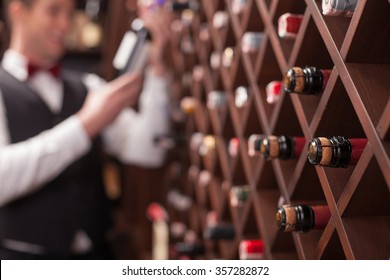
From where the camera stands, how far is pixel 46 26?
5.70ft

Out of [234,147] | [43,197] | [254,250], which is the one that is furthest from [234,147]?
[43,197]

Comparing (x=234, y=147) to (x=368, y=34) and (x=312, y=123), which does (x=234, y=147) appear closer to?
(x=312, y=123)

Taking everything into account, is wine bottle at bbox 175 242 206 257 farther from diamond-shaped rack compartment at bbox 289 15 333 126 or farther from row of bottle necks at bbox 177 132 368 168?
diamond-shaped rack compartment at bbox 289 15 333 126

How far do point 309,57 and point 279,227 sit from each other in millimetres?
321

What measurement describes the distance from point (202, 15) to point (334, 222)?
111 cm

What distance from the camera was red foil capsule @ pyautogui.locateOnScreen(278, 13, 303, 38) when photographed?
3.14ft

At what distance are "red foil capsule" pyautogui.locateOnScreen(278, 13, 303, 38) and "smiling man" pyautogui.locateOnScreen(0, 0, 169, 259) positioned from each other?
757 mm

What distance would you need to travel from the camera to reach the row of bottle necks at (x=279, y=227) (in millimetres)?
875

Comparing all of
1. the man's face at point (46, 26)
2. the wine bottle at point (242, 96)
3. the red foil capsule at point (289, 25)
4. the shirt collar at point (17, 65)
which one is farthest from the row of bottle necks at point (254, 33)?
the shirt collar at point (17, 65)

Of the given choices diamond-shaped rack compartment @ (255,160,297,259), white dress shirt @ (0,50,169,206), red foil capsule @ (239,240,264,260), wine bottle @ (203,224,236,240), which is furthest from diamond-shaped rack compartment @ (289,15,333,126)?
white dress shirt @ (0,50,169,206)
